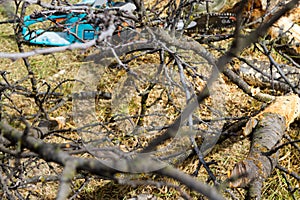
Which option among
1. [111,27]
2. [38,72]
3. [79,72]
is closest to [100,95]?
[79,72]

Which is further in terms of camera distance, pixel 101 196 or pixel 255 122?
pixel 101 196

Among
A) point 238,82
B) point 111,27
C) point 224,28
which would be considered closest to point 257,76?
point 238,82

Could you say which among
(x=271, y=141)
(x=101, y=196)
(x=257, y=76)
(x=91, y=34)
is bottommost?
(x=101, y=196)

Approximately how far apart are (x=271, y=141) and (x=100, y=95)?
1126 millimetres

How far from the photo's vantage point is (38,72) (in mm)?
2799

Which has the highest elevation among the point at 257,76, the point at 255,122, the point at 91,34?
the point at 91,34

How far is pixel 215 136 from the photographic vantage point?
7.13 ft

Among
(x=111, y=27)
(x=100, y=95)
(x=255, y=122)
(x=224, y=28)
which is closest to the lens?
(x=111, y=27)

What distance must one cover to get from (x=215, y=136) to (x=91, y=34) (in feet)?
3.95

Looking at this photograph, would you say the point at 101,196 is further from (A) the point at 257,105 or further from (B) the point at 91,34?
(B) the point at 91,34

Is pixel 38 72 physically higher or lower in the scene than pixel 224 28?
lower

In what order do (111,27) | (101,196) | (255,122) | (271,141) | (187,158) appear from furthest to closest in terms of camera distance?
(187,158), (101,196), (255,122), (271,141), (111,27)

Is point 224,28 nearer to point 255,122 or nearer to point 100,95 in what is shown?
point 100,95

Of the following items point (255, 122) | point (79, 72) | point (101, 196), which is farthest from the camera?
point (79, 72)
